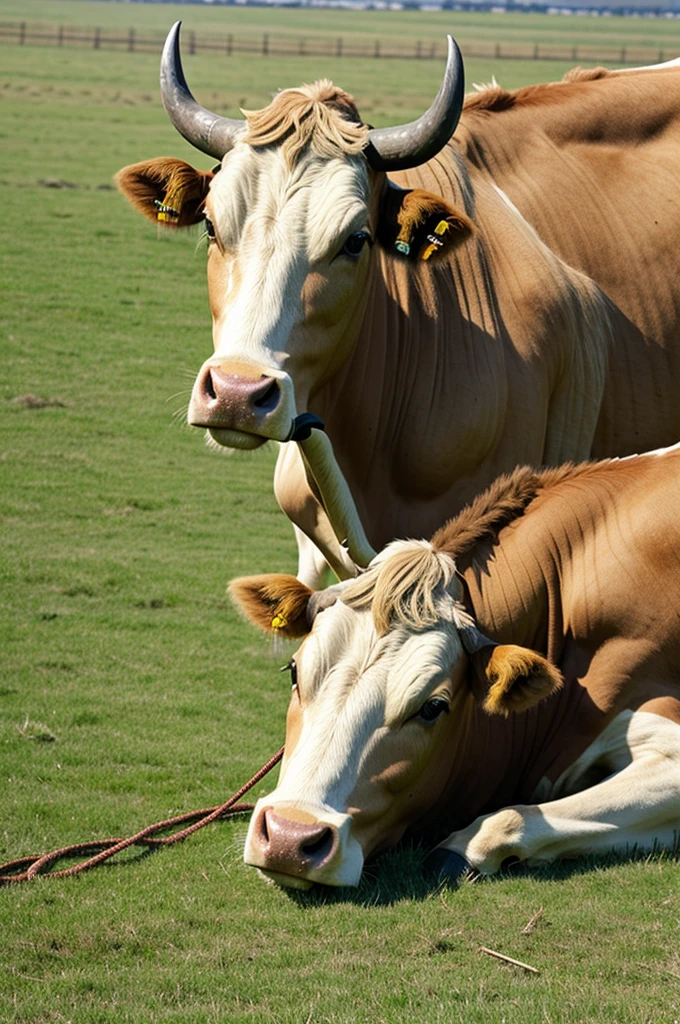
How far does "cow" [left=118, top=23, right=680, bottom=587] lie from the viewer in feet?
20.6

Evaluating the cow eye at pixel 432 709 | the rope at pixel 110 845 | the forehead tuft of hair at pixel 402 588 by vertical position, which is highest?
the forehead tuft of hair at pixel 402 588

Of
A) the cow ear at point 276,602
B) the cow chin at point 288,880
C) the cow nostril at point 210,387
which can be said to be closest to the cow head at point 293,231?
A: the cow nostril at point 210,387

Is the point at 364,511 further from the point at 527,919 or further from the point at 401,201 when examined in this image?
the point at 527,919

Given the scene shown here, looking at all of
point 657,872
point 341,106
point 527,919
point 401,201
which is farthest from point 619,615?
point 341,106

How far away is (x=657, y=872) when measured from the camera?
574cm

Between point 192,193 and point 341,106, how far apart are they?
2.68 feet

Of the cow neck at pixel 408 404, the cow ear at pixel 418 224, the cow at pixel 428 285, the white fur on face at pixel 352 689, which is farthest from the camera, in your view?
the cow neck at pixel 408 404

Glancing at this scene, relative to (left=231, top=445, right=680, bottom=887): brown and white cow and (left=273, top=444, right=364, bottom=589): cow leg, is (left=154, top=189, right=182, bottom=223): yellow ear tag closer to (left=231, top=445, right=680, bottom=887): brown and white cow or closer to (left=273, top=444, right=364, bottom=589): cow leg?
(left=273, top=444, right=364, bottom=589): cow leg

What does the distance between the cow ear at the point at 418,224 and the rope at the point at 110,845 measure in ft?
7.99

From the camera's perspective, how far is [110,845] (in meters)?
6.33

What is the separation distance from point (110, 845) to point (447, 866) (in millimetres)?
1538

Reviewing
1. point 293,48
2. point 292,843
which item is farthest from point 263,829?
point 293,48

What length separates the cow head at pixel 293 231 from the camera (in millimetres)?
5879

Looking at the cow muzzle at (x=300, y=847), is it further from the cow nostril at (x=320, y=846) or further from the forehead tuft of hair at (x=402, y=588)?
the forehead tuft of hair at (x=402, y=588)
